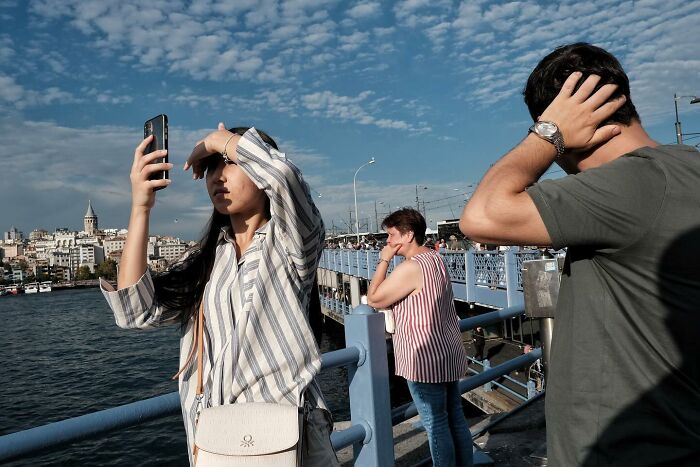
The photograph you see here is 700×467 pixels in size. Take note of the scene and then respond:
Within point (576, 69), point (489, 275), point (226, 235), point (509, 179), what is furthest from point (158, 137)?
point (489, 275)

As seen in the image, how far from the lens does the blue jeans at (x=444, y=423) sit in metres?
3.01

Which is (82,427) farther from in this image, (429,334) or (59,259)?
(59,259)

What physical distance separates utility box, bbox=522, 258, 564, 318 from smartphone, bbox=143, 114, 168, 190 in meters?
1.93

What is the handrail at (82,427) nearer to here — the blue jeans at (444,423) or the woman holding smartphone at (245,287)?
the woman holding smartphone at (245,287)

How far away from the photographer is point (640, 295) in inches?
45.2

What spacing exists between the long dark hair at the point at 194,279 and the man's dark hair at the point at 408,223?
1605mm

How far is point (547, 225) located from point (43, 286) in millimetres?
150051

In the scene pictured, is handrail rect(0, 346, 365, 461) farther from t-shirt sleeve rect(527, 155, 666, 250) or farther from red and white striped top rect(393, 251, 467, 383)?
red and white striped top rect(393, 251, 467, 383)

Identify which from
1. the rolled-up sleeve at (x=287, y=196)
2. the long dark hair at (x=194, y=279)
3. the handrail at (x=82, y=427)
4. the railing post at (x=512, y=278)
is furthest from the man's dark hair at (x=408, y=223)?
the railing post at (x=512, y=278)

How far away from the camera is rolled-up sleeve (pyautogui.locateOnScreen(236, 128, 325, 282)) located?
1526 mm

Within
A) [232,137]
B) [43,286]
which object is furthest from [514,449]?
[43,286]

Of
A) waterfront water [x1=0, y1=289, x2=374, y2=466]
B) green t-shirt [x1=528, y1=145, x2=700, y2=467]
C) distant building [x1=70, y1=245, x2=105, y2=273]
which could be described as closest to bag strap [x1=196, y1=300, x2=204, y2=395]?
green t-shirt [x1=528, y1=145, x2=700, y2=467]

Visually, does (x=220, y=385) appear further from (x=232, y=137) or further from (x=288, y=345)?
(x=232, y=137)

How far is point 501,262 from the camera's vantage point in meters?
12.2
